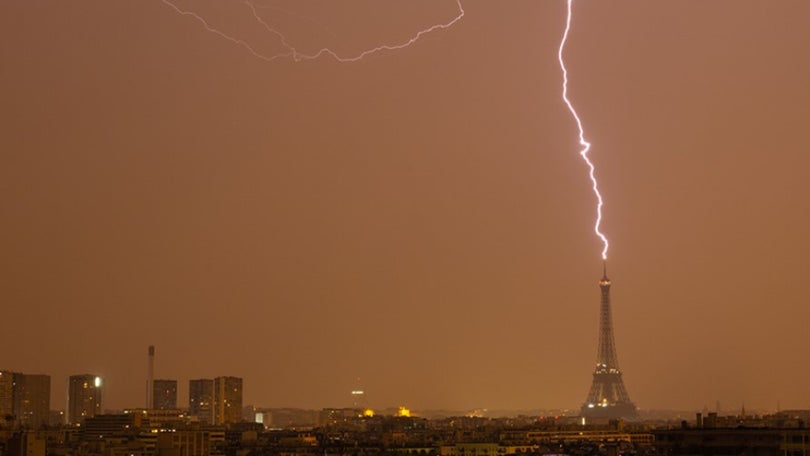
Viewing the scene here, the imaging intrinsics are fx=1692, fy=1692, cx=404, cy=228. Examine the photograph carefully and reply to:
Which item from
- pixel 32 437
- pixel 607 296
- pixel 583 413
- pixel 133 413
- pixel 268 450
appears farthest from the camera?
pixel 583 413

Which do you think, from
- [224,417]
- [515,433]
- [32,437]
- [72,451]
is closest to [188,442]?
[72,451]

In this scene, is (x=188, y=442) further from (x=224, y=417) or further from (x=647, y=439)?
(x=224, y=417)

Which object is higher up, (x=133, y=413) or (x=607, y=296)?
(x=607, y=296)

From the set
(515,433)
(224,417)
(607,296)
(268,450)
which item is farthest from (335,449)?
(224,417)

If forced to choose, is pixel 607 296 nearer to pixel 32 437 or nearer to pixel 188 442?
pixel 188 442

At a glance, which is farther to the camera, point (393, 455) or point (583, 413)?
point (583, 413)

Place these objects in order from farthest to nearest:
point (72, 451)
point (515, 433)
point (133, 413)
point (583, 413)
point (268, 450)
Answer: point (583, 413), point (133, 413), point (515, 433), point (268, 450), point (72, 451)
